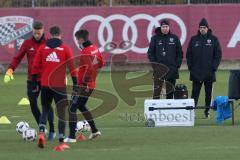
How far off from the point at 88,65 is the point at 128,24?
1931 centimetres

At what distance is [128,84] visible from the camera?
28.0 meters

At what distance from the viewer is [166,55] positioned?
19500 mm

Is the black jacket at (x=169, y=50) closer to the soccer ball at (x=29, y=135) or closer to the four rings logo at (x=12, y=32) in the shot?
the soccer ball at (x=29, y=135)

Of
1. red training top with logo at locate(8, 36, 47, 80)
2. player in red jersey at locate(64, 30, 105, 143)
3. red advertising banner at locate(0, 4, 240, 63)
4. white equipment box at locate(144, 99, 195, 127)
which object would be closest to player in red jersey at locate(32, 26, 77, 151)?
player in red jersey at locate(64, 30, 105, 143)

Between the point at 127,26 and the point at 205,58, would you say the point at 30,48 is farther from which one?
the point at 127,26

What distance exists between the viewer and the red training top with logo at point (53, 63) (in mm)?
14820

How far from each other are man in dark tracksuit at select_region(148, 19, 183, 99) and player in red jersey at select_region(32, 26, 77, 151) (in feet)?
15.6

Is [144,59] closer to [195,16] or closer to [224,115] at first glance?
[195,16]

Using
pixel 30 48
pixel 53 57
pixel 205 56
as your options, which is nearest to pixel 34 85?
pixel 30 48

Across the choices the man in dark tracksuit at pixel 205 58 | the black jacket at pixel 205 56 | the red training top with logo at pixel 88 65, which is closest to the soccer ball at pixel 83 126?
the red training top with logo at pixel 88 65

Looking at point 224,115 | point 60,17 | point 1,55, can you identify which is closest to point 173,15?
point 60,17

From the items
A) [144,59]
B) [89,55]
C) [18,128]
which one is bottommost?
[144,59]

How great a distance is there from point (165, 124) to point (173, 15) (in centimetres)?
1713

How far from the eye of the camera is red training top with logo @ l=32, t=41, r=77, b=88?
14.8 metres
